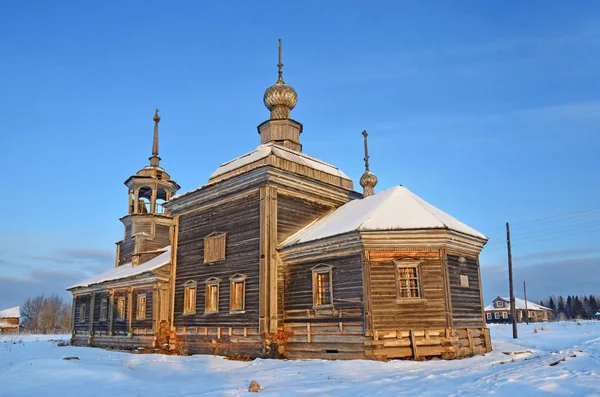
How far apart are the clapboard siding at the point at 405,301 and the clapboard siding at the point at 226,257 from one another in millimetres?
5446

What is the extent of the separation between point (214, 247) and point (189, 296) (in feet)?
10.3

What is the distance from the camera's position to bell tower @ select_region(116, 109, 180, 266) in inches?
1397

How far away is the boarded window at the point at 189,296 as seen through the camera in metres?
24.0

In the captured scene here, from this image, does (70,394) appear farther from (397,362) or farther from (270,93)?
(270,93)

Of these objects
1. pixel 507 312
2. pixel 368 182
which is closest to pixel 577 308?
pixel 507 312

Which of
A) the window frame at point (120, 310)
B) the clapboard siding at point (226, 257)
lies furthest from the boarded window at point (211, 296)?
the window frame at point (120, 310)

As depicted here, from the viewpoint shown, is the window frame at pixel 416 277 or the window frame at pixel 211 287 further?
the window frame at pixel 211 287

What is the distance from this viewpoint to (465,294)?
1941 cm

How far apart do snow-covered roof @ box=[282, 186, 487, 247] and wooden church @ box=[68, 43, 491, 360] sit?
0.26 feet

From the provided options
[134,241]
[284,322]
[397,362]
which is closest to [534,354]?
[397,362]

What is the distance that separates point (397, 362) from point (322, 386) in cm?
542

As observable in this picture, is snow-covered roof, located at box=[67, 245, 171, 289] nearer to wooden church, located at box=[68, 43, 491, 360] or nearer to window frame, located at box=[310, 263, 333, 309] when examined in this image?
wooden church, located at box=[68, 43, 491, 360]

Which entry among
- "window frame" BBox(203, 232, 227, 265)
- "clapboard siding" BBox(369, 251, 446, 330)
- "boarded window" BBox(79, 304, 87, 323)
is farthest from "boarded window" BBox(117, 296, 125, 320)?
"clapboard siding" BBox(369, 251, 446, 330)

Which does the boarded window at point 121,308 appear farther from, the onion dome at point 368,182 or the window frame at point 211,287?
the onion dome at point 368,182
